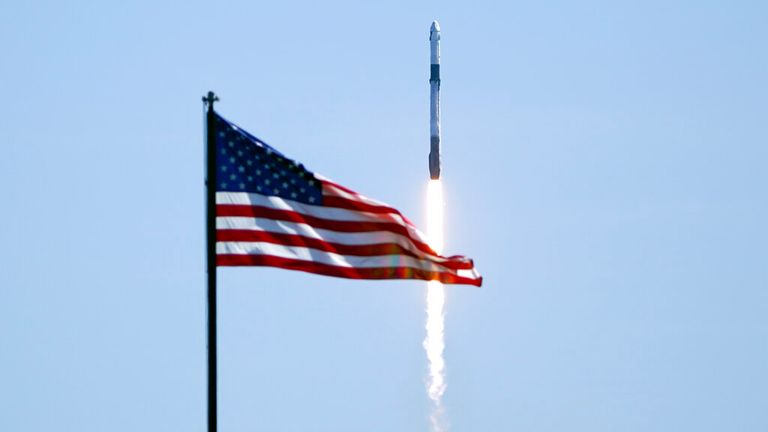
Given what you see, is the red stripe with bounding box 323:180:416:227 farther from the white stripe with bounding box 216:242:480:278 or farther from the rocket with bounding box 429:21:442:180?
the rocket with bounding box 429:21:442:180

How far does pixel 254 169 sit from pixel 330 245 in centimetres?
304

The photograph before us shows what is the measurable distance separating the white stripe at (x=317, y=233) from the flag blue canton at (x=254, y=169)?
0.70 m

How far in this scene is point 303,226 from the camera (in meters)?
60.6

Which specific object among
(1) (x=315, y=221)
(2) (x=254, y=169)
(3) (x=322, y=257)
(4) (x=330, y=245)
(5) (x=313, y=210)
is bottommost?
(3) (x=322, y=257)

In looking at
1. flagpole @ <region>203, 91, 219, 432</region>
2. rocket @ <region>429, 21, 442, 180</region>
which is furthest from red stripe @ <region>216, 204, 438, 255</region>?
rocket @ <region>429, 21, 442, 180</region>

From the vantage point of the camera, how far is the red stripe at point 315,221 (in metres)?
59.6

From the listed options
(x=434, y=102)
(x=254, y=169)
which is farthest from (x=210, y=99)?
(x=434, y=102)

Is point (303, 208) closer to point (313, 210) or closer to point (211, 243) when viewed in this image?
point (313, 210)

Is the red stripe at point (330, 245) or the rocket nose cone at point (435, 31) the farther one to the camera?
the rocket nose cone at point (435, 31)

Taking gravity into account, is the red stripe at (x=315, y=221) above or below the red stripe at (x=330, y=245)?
above

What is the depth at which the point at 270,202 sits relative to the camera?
59.8 metres

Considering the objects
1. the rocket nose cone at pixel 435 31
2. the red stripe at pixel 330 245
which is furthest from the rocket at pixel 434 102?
the red stripe at pixel 330 245

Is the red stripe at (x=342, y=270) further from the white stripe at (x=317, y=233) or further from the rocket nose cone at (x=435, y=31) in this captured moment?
the rocket nose cone at (x=435, y=31)

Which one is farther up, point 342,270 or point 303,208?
point 303,208
